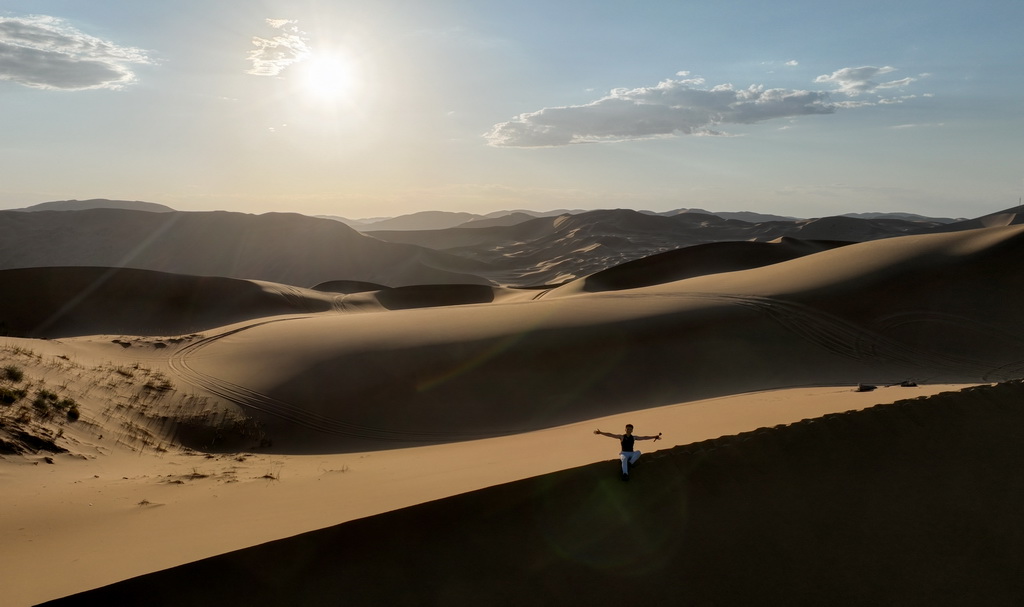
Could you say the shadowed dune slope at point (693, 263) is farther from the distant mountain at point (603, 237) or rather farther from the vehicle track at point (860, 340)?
the distant mountain at point (603, 237)

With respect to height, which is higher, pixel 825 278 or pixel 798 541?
pixel 825 278

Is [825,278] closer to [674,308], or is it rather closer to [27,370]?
[674,308]

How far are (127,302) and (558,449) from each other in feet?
97.1

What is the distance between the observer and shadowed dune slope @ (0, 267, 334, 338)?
87.4 ft

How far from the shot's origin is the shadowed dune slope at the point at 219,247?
2739 inches

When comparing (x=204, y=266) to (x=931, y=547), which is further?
(x=204, y=266)

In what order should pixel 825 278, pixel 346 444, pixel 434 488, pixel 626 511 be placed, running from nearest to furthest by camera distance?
pixel 626 511 < pixel 434 488 < pixel 346 444 < pixel 825 278

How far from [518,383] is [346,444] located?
4.26 m

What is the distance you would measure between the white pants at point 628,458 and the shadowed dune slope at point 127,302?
83.9 feet

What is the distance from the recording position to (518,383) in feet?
44.1

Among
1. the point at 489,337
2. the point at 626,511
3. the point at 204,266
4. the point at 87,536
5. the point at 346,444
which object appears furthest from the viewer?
the point at 204,266

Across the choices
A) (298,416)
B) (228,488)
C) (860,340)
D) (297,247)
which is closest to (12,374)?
(298,416)

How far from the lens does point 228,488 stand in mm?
6543

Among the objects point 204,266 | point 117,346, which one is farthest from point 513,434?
point 204,266
